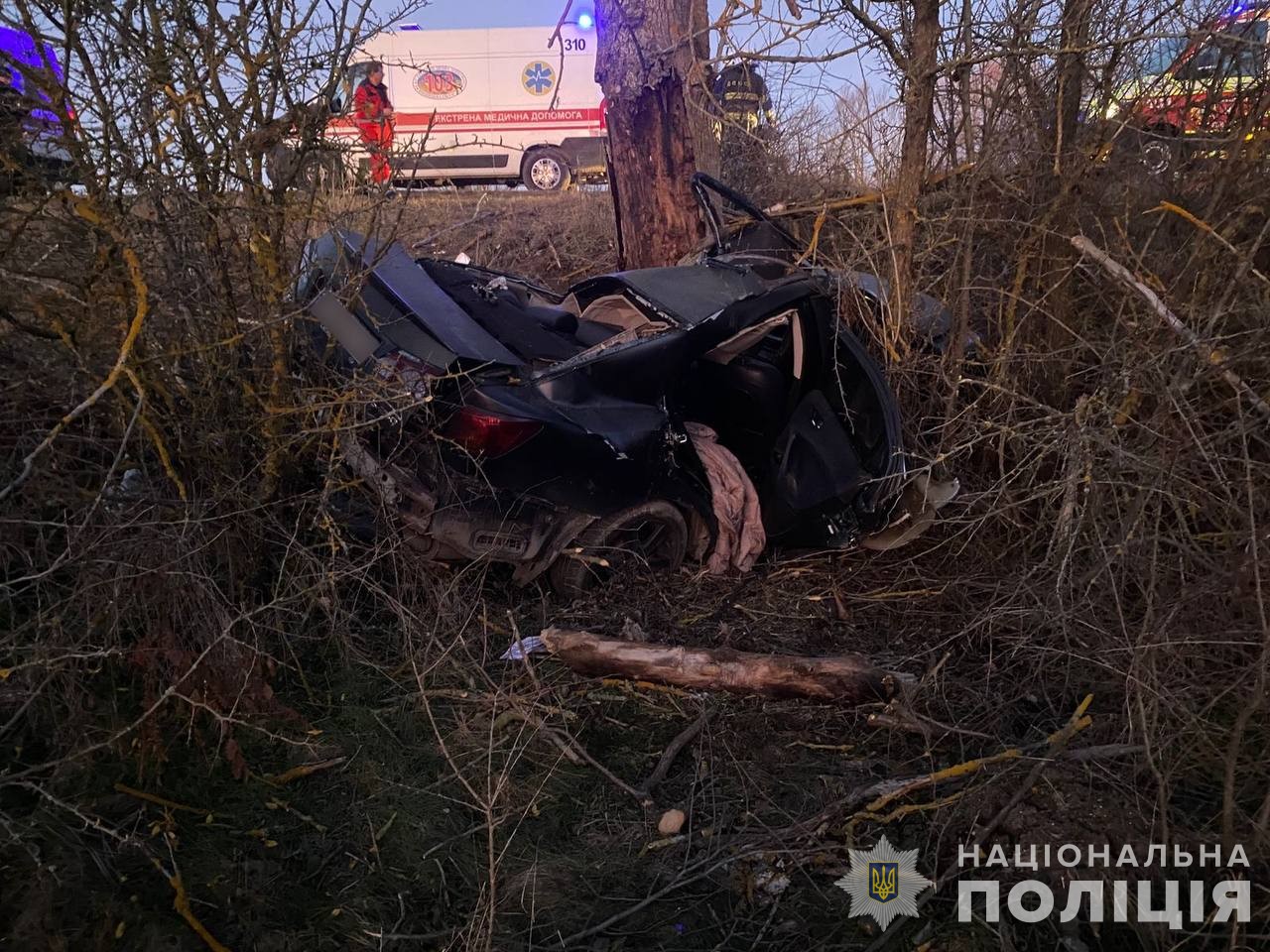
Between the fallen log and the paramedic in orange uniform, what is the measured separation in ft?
6.09

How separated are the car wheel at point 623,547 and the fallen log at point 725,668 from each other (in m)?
0.45

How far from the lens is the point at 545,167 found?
47.8 feet

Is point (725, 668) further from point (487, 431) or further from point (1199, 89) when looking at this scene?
point (1199, 89)

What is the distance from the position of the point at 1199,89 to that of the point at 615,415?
339 cm

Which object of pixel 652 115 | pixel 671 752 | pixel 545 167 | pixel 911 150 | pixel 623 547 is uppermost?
pixel 545 167

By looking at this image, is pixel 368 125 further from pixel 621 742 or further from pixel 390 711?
pixel 621 742

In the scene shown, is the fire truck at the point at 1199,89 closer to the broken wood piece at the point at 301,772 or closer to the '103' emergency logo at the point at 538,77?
the broken wood piece at the point at 301,772

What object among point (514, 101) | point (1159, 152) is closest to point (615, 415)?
point (1159, 152)

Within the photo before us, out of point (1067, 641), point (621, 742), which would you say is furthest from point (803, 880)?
point (1067, 641)

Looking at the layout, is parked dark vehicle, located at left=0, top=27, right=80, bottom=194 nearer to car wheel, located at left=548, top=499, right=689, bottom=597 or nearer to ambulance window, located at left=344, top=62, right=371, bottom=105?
ambulance window, located at left=344, top=62, right=371, bottom=105

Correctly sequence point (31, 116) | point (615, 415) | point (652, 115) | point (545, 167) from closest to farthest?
1. point (31, 116)
2. point (615, 415)
3. point (652, 115)
4. point (545, 167)

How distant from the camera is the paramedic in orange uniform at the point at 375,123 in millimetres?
3357

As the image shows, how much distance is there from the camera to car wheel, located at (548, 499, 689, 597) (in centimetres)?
374

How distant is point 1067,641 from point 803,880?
1.27 metres
